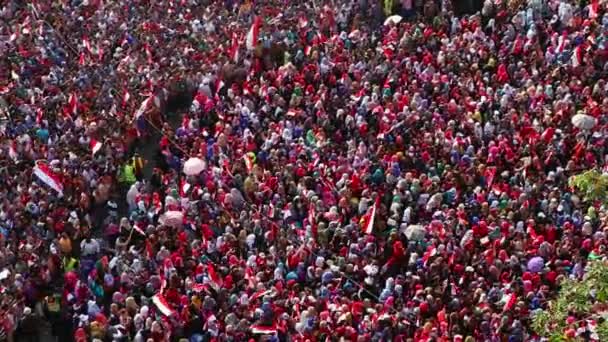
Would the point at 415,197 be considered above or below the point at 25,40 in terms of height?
below

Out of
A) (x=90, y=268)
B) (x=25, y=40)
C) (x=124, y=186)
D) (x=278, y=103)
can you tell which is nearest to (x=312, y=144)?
(x=278, y=103)

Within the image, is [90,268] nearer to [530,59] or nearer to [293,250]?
[293,250]

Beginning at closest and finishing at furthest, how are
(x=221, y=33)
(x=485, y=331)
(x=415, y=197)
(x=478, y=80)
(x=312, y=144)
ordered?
(x=485, y=331) < (x=415, y=197) < (x=312, y=144) < (x=478, y=80) < (x=221, y=33)

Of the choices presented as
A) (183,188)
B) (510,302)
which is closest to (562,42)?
(183,188)

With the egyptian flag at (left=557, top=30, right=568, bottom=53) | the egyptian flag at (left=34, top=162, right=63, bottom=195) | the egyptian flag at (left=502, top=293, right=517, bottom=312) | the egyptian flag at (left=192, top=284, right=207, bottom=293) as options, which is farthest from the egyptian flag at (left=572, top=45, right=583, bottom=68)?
the egyptian flag at (left=34, top=162, right=63, bottom=195)

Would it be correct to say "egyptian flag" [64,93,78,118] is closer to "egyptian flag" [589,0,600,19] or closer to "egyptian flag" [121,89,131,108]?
"egyptian flag" [121,89,131,108]

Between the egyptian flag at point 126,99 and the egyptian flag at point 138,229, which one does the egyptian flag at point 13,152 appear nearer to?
the egyptian flag at point 126,99

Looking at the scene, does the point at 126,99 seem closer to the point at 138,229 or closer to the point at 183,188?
the point at 183,188
